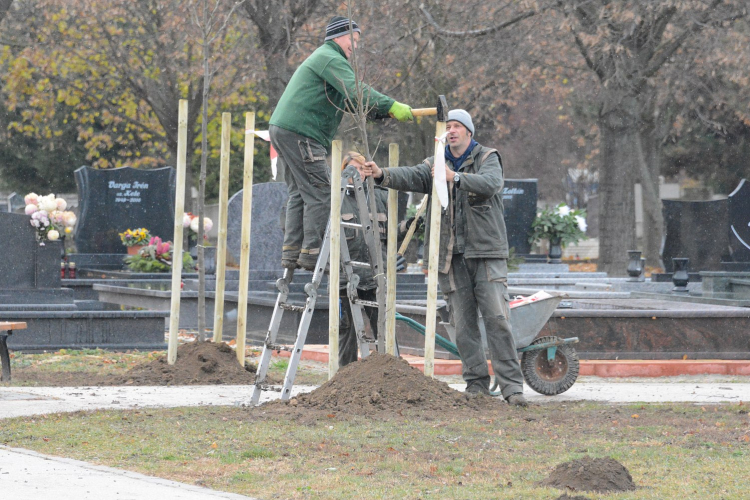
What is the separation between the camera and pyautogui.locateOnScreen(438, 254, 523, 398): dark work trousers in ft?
25.4

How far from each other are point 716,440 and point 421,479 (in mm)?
1979

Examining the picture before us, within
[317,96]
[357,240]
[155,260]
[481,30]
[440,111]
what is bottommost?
[155,260]

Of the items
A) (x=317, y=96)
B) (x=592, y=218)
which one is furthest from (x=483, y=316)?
(x=592, y=218)

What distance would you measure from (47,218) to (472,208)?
26.6 feet

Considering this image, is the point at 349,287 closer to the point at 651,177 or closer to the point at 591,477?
the point at 591,477

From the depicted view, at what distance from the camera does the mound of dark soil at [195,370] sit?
899cm

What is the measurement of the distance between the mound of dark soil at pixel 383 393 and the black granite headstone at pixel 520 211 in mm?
15660

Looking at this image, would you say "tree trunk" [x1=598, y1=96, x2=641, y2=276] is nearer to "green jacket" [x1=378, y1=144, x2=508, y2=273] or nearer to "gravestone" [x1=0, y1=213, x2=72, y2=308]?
"gravestone" [x1=0, y1=213, x2=72, y2=308]

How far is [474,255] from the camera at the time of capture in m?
7.68

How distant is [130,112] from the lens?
34.0m

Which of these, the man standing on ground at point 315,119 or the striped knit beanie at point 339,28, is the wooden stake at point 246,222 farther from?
the striped knit beanie at point 339,28

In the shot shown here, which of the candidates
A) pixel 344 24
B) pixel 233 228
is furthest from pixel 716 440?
pixel 233 228

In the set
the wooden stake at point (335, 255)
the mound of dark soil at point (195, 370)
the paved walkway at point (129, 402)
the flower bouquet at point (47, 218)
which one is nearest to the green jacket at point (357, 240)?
the wooden stake at point (335, 255)

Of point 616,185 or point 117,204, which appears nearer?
point 117,204
